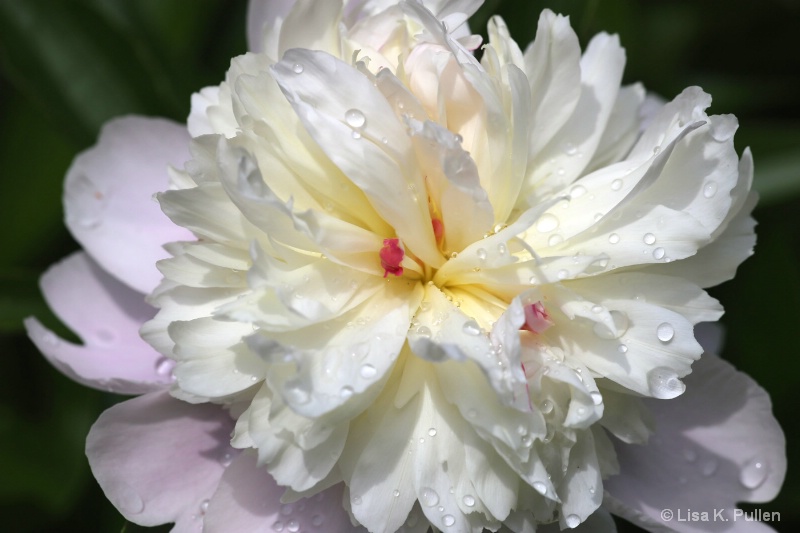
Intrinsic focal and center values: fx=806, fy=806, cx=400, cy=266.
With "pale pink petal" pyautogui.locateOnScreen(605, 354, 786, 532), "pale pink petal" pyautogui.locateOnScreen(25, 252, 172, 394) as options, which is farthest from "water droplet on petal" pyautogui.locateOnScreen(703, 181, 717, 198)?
"pale pink petal" pyautogui.locateOnScreen(25, 252, 172, 394)

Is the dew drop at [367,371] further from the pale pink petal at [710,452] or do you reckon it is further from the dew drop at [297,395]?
the pale pink petal at [710,452]

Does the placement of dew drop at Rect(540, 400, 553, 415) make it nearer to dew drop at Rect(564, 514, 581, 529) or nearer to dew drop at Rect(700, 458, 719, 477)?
dew drop at Rect(564, 514, 581, 529)

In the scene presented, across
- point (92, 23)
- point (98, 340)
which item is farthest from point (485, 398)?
point (92, 23)

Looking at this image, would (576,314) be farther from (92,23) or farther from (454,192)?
(92,23)

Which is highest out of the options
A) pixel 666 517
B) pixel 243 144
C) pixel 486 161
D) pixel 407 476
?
pixel 243 144

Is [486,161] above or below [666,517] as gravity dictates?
above

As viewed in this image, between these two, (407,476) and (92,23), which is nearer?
(407,476)

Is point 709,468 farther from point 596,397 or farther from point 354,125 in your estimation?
point 354,125
